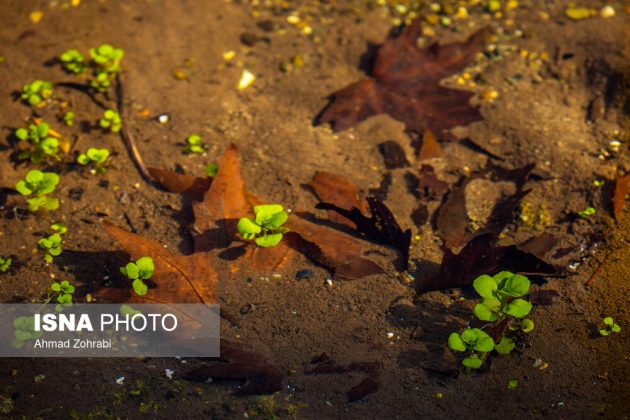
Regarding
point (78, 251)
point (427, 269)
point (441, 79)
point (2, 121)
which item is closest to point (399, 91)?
point (441, 79)

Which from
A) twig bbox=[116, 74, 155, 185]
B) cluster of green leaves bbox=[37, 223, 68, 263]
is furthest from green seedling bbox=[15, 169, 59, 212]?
twig bbox=[116, 74, 155, 185]

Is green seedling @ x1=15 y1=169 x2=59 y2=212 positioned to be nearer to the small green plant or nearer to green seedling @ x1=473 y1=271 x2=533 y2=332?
the small green plant

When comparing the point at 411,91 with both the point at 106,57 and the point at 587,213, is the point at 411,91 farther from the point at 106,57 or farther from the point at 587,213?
the point at 106,57

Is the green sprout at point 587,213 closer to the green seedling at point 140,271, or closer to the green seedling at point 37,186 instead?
the green seedling at point 140,271

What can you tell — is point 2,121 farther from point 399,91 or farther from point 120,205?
point 399,91

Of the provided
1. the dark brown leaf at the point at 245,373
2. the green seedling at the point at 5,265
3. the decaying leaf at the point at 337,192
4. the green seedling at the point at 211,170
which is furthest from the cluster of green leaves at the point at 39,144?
the dark brown leaf at the point at 245,373

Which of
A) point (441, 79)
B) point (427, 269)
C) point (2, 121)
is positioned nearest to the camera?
point (427, 269)

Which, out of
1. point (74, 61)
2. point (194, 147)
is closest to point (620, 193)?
point (194, 147)
